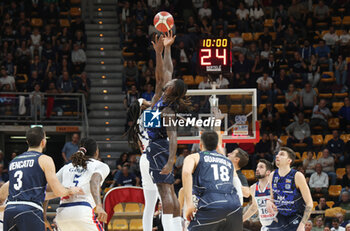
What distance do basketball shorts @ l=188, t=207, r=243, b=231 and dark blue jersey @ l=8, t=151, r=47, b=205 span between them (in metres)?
1.87

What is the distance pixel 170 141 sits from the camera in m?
8.30

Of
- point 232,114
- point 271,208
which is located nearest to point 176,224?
point 271,208

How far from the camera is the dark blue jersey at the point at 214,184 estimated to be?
7703 millimetres

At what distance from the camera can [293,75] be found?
70.8 feet

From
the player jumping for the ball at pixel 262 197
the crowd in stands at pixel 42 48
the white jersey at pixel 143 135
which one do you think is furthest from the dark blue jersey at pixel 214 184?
the crowd in stands at pixel 42 48

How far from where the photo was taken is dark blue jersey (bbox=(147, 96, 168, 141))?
855 cm

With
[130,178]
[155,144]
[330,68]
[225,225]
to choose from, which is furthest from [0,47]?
[225,225]

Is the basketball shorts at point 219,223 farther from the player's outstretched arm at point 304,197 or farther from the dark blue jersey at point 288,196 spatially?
the dark blue jersey at point 288,196

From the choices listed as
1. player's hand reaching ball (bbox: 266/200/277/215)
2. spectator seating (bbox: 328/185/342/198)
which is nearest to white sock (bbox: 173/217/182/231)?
player's hand reaching ball (bbox: 266/200/277/215)

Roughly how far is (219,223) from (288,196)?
2.23 meters

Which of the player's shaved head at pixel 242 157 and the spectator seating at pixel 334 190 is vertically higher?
the player's shaved head at pixel 242 157

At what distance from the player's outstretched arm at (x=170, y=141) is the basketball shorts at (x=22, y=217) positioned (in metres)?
1.60

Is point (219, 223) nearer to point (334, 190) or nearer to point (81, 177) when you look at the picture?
A: point (81, 177)

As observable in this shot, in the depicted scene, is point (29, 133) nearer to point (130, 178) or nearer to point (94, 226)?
point (94, 226)
